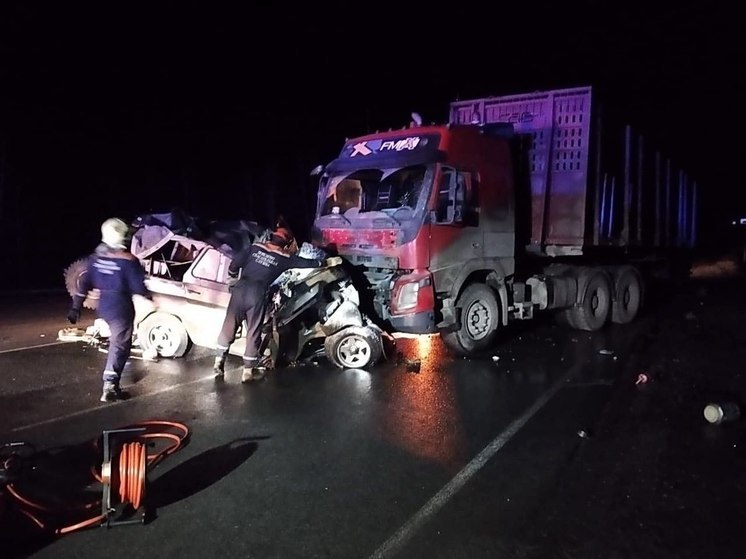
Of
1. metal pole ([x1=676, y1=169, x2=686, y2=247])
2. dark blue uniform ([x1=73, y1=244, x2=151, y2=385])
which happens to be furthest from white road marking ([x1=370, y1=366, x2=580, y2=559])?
metal pole ([x1=676, y1=169, x2=686, y2=247])

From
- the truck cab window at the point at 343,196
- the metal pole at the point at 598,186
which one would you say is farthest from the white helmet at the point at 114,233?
the metal pole at the point at 598,186

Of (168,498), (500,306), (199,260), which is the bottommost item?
(168,498)

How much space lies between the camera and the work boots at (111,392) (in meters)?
6.04

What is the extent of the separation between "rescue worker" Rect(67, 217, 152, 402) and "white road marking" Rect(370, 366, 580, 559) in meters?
3.56

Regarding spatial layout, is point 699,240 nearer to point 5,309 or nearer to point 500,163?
point 500,163

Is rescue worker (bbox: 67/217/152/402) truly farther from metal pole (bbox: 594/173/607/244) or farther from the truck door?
metal pole (bbox: 594/173/607/244)

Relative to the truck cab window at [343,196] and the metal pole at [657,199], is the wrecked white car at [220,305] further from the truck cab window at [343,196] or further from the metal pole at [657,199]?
the metal pole at [657,199]

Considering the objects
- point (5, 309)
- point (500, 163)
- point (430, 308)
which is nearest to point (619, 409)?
point (430, 308)

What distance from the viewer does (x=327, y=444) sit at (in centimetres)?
493

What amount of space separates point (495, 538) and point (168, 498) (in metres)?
2.08

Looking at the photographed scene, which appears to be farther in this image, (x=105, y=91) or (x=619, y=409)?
(x=105, y=91)

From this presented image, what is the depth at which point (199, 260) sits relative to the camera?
7566 mm

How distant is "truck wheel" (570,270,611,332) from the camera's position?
10.1m

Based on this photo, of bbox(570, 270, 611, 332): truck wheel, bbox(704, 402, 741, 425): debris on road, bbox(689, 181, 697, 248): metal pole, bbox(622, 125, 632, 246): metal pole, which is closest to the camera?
bbox(704, 402, 741, 425): debris on road
